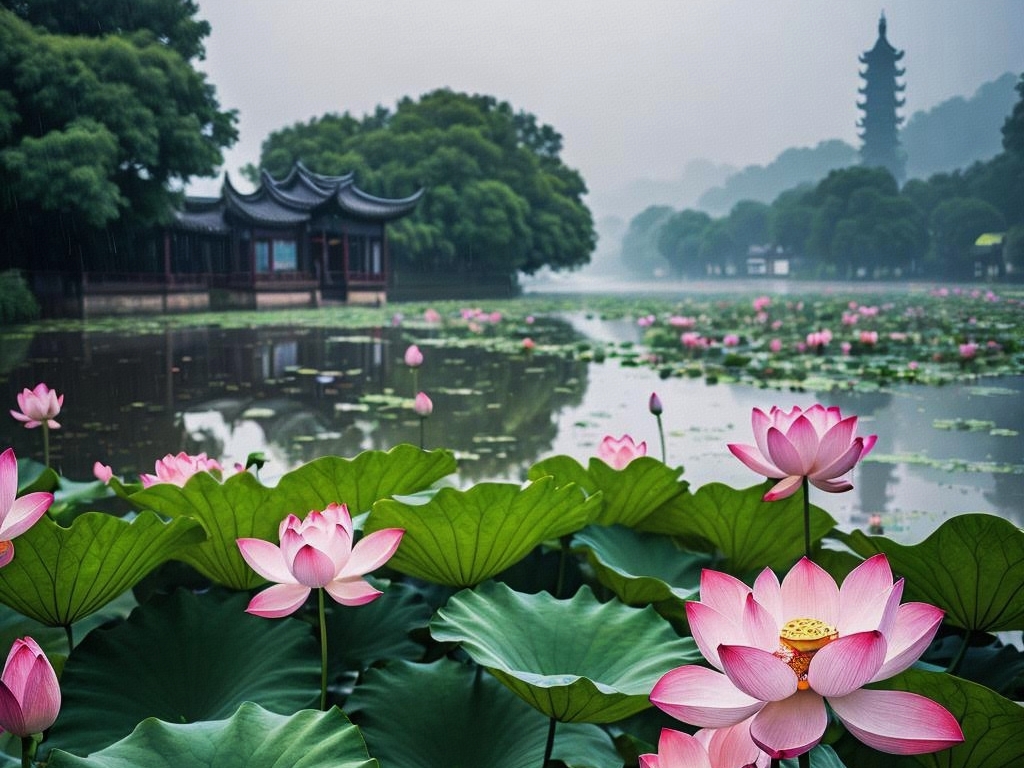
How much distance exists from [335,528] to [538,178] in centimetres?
1261

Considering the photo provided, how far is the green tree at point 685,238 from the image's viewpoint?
17.1m

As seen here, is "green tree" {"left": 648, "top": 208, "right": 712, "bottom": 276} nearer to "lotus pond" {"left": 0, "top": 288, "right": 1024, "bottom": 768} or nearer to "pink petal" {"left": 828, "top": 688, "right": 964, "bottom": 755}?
"lotus pond" {"left": 0, "top": 288, "right": 1024, "bottom": 768}

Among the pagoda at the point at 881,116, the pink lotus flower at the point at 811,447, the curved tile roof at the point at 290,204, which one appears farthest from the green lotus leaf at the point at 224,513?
the pagoda at the point at 881,116

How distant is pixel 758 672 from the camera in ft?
0.83

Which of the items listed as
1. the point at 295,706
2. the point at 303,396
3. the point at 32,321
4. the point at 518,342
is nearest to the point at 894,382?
the point at 303,396

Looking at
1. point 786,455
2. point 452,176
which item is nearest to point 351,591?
point 786,455

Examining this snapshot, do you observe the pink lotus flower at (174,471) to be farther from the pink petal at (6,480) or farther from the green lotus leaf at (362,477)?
the pink petal at (6,480)

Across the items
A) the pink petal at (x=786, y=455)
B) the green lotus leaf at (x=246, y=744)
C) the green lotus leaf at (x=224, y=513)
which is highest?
the pink petal at (x=786, y=455)

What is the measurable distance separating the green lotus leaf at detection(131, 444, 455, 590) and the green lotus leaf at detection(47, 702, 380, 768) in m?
0.23

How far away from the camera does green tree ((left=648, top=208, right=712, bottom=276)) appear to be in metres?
17.1

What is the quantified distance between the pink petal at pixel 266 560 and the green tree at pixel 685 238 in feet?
55.6

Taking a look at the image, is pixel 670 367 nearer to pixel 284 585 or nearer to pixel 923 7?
pixel 284 585

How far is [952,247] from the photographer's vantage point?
6.89m

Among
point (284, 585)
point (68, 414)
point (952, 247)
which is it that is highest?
point (952, 247)
